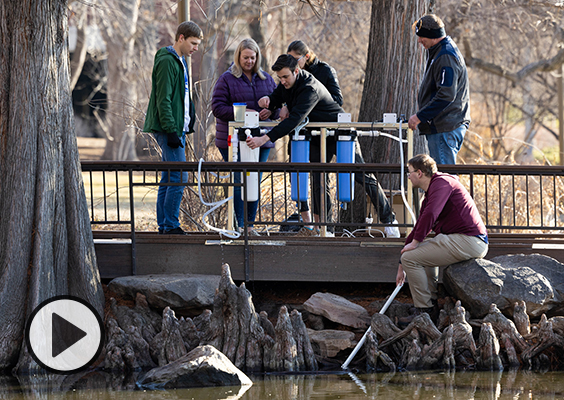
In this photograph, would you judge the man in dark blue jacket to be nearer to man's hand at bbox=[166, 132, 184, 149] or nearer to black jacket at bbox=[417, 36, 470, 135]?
black jacket at bbox=[417, 36, 470, 135]

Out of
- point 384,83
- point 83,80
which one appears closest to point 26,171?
point 384,83

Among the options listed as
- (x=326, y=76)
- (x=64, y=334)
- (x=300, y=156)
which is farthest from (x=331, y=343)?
(x=326, y=76)

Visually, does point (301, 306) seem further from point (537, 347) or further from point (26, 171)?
point (26, 171)

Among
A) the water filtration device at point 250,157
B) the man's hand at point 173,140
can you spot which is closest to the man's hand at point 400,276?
the water filtration device at point 250,157

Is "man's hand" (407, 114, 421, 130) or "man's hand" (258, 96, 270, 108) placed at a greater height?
"man's hand" (258, 96, 270, 108)

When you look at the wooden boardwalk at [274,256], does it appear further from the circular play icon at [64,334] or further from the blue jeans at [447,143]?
the blue jeans at [447,143]

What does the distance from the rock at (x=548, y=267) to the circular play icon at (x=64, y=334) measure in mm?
3971

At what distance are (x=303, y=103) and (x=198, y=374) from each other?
2848 millimetres

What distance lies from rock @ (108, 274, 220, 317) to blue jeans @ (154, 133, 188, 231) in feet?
2.17

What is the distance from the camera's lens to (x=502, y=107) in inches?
1083

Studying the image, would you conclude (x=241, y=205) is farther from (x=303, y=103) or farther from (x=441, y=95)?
(x=441, y=95)

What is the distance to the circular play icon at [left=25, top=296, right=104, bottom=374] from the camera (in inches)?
285

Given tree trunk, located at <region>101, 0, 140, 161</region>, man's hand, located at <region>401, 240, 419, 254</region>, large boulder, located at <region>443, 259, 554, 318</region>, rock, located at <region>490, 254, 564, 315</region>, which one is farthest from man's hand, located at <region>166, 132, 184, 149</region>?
tree trunk, located at <region>101, 0, 140, 161</region>

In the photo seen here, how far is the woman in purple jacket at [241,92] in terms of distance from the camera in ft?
27.7
